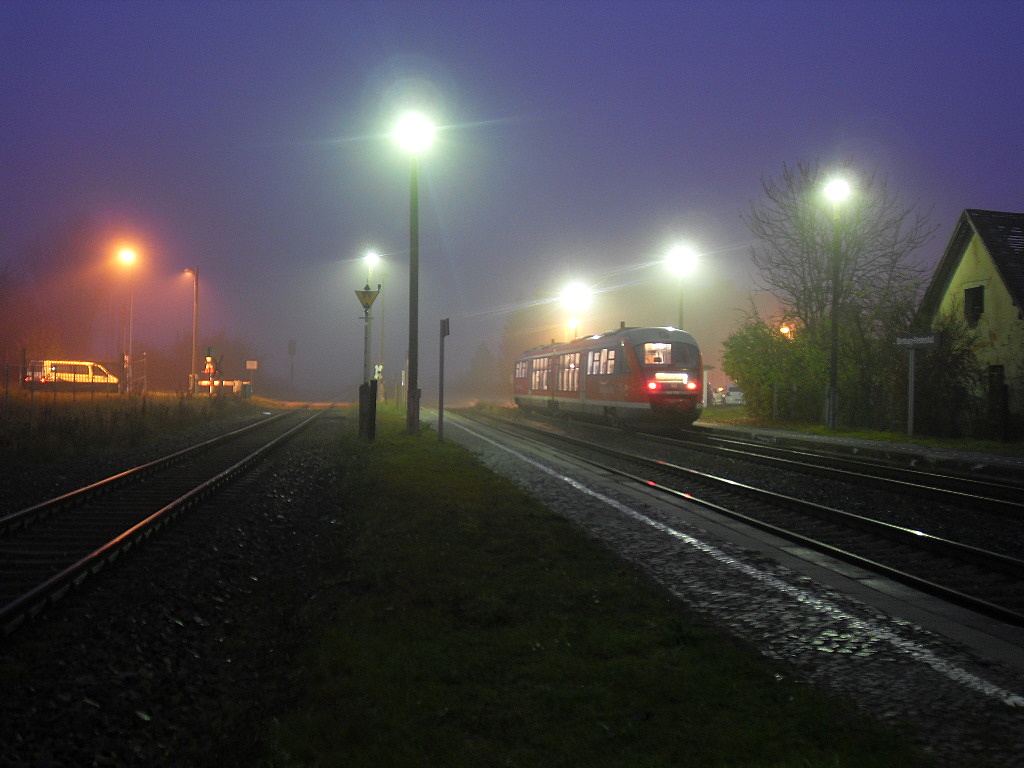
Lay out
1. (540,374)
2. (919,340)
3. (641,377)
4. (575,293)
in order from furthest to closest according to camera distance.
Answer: (575,293) → (540,374) → (641,377) → (919,340)

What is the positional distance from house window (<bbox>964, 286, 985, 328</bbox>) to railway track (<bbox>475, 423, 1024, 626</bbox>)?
1859cm

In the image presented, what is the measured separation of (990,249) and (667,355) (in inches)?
506

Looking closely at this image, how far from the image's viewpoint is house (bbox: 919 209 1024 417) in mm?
25141

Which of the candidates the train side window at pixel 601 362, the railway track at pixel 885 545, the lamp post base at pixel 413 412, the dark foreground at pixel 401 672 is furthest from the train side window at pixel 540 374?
the dark foreground at pixel 401 672

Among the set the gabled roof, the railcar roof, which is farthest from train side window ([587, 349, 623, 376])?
the gabled roof

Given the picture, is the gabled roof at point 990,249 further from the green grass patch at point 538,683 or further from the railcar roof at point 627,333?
the green grass patch at point 538,683

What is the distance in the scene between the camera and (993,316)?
27656mm

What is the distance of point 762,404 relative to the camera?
34.3 meters

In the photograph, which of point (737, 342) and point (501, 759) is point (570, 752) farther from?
point (737, 342)

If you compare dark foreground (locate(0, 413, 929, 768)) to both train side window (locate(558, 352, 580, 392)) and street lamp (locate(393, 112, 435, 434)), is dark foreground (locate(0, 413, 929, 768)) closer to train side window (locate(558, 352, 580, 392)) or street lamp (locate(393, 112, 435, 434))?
street lamp (locate(393, 112, 435, 434))

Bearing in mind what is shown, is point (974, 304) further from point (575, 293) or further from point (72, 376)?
point (72, 376)

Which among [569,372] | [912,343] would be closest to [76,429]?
[569,372]

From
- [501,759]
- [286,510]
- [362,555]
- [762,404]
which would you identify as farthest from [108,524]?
[762,404]

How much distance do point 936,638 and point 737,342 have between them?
30993 millimetres
